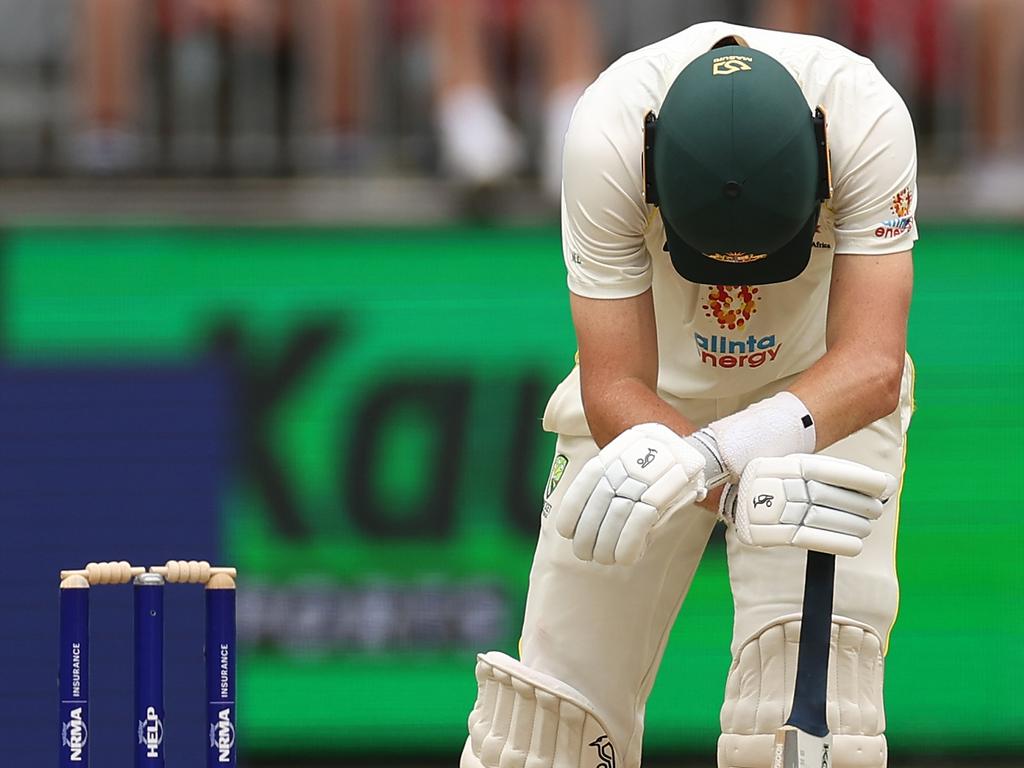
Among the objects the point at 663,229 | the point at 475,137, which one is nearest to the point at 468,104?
the point at 475,137

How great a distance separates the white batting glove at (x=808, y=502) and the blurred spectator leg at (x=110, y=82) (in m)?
4.41

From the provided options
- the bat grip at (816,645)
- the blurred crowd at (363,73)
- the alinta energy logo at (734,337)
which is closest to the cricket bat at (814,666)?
the bat grip at (816,645)

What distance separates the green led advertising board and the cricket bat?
3.48 meters

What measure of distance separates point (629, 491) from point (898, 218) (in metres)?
0.78

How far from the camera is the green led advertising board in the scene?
722 cm

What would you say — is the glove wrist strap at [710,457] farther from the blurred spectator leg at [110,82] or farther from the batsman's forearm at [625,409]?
the blurred spectator leg at [110,82]

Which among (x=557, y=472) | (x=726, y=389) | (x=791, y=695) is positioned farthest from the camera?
(x=557, y=472)

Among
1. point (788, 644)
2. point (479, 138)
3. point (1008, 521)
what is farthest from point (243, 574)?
point (788, 644)

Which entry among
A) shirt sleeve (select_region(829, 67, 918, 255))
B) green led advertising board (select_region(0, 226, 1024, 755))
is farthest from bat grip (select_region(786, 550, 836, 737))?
green led advertising board (select_region(0, 226, 1024, 755))

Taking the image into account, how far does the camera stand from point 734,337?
4.05 m

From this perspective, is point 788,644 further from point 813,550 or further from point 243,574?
point 243,574

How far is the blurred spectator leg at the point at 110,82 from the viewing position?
7.47 metres

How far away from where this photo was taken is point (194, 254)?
Answer: 287 inches

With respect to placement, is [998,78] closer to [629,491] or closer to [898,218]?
[898,218]
